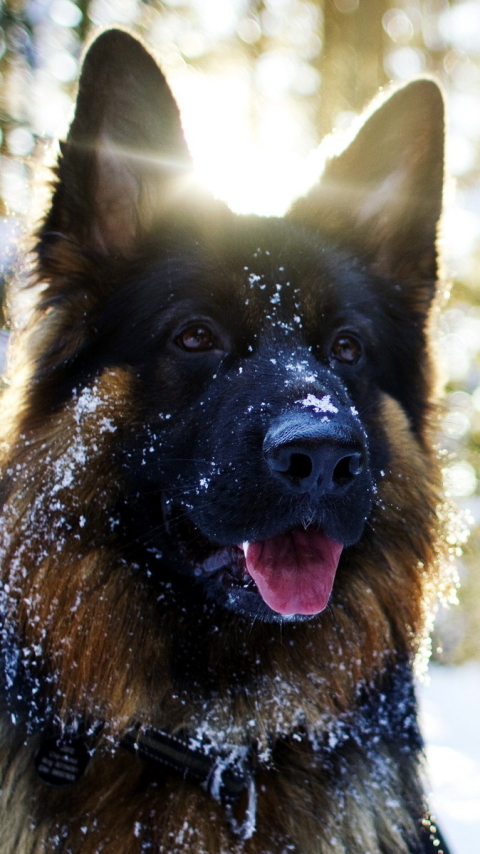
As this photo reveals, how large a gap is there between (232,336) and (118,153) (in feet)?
2.80

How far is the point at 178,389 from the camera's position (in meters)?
2.70

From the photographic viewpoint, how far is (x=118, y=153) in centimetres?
277

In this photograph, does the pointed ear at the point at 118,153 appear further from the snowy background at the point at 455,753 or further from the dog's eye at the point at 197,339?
the snowy background at the point at 455,753

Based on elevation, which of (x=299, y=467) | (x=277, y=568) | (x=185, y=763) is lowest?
(x=185, y=763)

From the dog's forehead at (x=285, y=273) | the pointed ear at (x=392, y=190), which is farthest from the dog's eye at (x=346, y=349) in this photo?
the pointed ear at (x=392, y=190)

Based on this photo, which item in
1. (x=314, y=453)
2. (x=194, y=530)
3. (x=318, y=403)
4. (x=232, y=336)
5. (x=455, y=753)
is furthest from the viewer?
(x=455, y=753)

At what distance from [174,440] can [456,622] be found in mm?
8447

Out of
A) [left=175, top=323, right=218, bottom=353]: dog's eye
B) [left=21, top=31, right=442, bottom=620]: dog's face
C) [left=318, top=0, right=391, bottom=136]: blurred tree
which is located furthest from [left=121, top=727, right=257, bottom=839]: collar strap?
[left=318, top=0, right=391, bottom=136]: blurred tree

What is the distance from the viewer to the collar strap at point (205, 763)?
2410 mm

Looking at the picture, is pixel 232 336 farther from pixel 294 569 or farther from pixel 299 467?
pixel 294 569

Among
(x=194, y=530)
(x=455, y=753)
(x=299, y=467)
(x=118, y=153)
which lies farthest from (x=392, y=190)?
(x=455, y=753)

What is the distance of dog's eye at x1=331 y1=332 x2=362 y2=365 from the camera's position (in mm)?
2977

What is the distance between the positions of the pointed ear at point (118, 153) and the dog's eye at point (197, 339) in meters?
0.47

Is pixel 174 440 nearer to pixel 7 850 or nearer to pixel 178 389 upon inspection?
pixel 178 389
